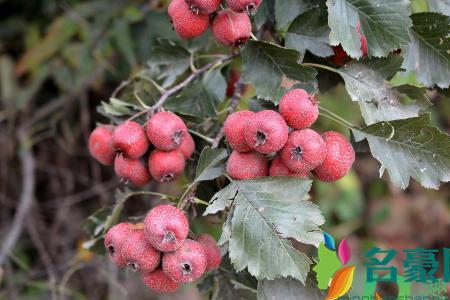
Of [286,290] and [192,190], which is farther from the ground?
[192,190]

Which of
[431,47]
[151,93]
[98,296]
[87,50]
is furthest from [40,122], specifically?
[431,47]

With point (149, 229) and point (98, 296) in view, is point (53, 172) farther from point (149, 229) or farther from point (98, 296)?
point (149, 229)

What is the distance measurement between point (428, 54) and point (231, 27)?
52 centimetres

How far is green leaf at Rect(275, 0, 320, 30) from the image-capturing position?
1.36 metres

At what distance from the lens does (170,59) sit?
1642mm

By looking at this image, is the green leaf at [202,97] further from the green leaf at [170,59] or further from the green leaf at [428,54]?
the green leaf at [428,54]

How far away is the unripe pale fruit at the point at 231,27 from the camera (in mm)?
1296

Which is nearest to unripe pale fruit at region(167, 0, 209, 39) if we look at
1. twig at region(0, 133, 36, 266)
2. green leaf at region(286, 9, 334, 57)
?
green leaf at region(286, 9, 334, 57)

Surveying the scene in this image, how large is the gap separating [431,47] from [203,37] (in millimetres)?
623

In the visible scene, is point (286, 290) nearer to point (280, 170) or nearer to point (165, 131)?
point (280, 170)

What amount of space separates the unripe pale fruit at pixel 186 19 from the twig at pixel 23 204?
1.56 metres

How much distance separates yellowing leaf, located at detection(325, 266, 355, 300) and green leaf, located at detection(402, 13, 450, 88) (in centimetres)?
52
